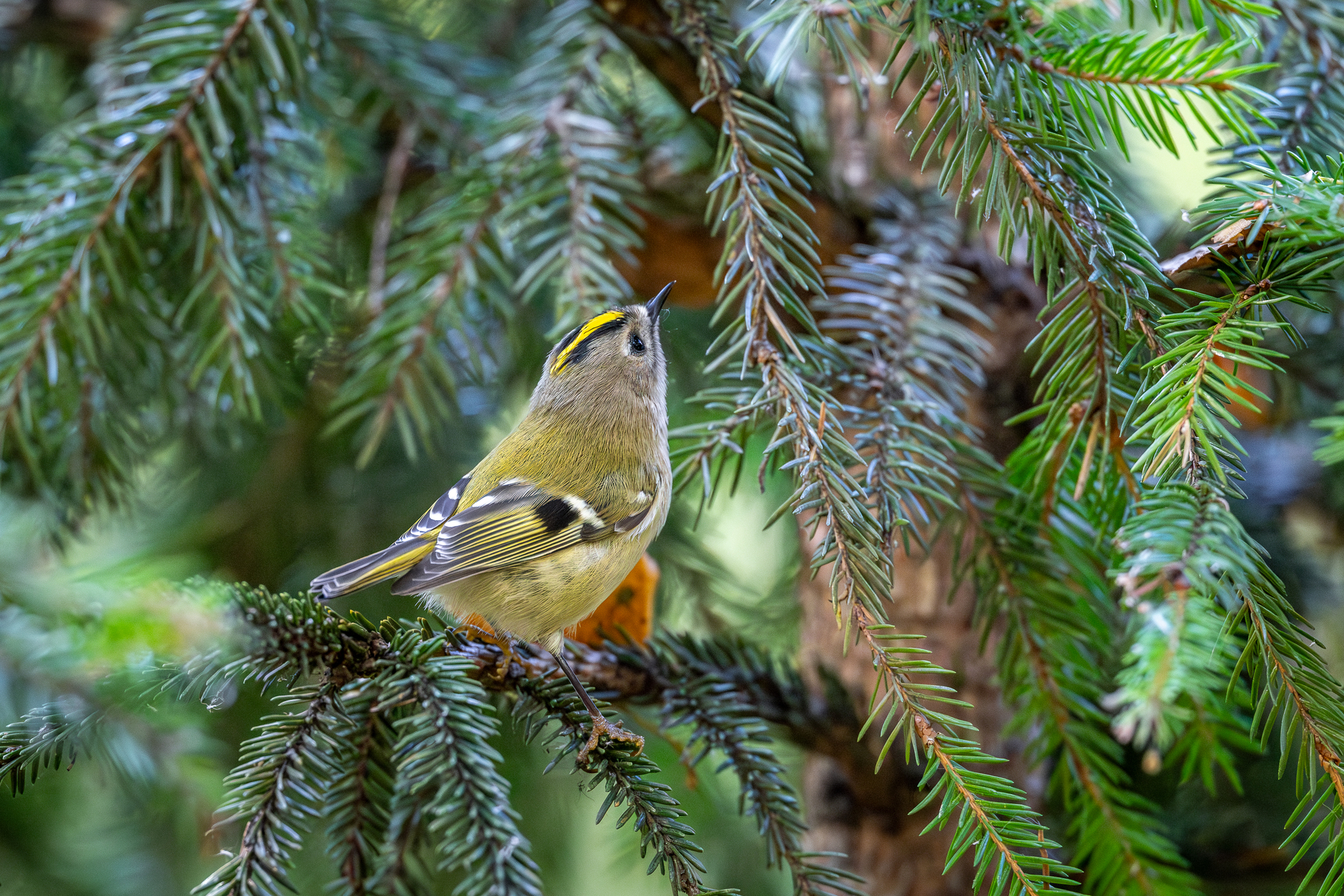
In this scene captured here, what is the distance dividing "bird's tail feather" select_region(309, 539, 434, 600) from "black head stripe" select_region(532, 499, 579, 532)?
154mm

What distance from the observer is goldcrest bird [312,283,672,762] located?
1.13 m

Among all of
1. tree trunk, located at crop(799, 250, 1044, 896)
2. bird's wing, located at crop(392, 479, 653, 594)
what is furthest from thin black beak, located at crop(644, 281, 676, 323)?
tree trunk, located at crop(799, 250, 1044, 896)

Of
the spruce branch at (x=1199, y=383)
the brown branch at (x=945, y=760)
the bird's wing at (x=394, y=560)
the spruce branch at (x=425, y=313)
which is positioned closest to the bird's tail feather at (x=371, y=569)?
the bird's wing at (x=394, y=560)

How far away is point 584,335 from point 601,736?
0.61m

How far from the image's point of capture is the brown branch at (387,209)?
1.29 metres

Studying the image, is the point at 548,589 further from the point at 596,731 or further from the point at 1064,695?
the point at 1064,695

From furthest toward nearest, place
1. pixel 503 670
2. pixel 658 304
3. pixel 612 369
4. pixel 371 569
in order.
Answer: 1. pixel 612 369
2. pixel 658 304
3. pixel 371 569
4. pixel 503 670

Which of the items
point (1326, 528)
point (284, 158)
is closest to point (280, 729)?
point (284, 158)

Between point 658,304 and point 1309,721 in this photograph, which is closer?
point 1309,721

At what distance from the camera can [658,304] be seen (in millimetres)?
1340

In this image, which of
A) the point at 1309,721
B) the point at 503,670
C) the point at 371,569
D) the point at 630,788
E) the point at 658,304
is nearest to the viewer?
the point at 1309,721

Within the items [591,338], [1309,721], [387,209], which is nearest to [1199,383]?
[1309,721]

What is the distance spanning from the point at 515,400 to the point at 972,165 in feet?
3.83

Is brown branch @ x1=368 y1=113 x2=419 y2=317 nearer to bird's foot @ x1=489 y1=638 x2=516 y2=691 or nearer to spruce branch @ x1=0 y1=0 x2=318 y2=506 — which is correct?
spruce branch @ x1=0 y1=0 x2=318 y2=506
